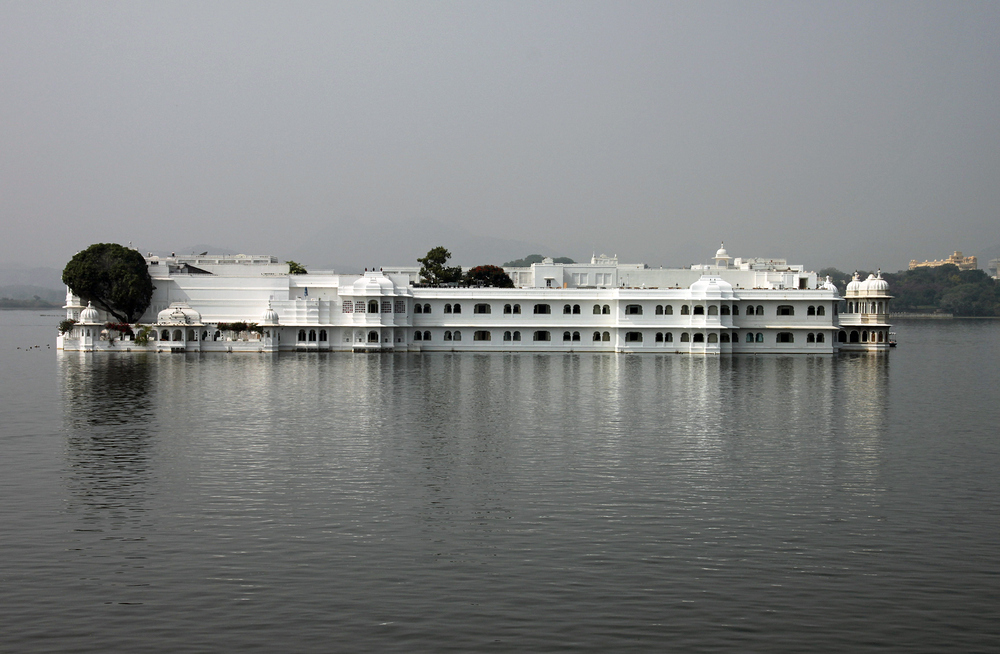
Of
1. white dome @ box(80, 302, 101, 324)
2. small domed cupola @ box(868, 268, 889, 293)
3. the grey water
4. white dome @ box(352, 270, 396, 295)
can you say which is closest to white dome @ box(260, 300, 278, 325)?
white dome @ box(352, 270, 396, 295)

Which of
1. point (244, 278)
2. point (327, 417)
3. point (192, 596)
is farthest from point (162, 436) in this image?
point (244, 278)

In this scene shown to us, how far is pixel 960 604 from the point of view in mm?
15055

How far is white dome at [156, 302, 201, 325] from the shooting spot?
75.6m

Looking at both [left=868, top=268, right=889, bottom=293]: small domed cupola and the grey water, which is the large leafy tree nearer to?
the grey water

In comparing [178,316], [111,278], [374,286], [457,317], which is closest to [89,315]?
[111,278]

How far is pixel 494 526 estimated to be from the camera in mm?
19406

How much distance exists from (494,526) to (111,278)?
67.3m

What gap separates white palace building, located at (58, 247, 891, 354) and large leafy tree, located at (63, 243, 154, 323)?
1619 millimetres

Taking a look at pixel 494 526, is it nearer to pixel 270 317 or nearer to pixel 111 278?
pixel 270 317

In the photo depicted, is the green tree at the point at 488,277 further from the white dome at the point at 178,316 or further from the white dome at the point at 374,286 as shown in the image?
the white dome at the point at 178,316

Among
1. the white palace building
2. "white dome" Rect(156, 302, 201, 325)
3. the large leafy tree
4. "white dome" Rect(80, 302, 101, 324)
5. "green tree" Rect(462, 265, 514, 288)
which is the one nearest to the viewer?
"white dome" Rect(80, 302, 101, 324)

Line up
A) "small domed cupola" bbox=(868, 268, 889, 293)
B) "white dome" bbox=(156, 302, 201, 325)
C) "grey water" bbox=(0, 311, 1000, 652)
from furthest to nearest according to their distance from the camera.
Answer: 1. "small domed cupola" bbox=(868, 268, 889, 293)
2. "white dome" bbox=(156, 302, 201, 325)
3. "grey water" bbox=(0, 311, 1000, 652)

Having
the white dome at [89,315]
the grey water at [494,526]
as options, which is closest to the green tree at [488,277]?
the white dome at [89,315]

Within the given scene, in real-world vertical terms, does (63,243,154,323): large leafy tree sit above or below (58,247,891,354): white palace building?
above
